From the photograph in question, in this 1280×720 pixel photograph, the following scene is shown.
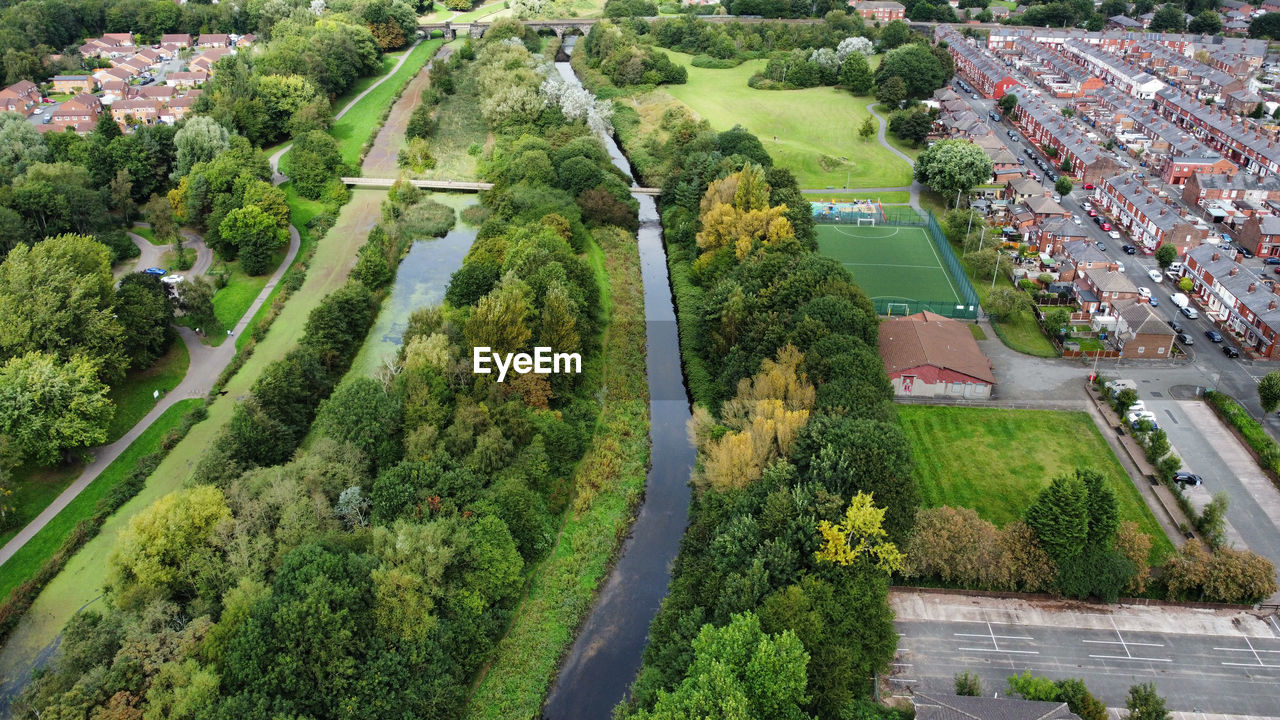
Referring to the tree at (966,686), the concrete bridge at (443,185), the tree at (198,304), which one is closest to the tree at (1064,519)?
the tree at (966,686)

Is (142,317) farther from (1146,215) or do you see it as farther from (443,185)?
(1146,215)

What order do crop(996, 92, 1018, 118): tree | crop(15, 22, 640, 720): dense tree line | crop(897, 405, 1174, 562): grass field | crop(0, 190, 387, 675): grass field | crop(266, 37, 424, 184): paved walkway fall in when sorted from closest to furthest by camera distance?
crop(15, 22, 640, 720): dense tree line
crop(0, 190, 387, 675): grass field
crop(897, 405, 1174, 562): grass field
crop(266, 37, 424, 184): paved walkway
crop(996, 92, 1018, 118): tree

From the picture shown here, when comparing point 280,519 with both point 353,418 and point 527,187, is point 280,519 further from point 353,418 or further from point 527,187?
point 527,187

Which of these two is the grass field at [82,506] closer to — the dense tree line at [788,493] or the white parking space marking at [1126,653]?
the dense tree line at [788,493]

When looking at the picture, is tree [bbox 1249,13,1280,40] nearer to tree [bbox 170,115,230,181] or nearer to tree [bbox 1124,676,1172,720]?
tree [bbox 1124,676,1172,720]

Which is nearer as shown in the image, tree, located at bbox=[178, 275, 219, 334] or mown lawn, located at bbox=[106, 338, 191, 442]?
mown lawn, located at bbox=[106, 338, 191, 442]

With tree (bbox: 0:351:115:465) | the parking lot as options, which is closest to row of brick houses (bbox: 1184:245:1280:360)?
the parking lot

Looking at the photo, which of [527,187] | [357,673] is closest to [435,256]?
[527,187]
